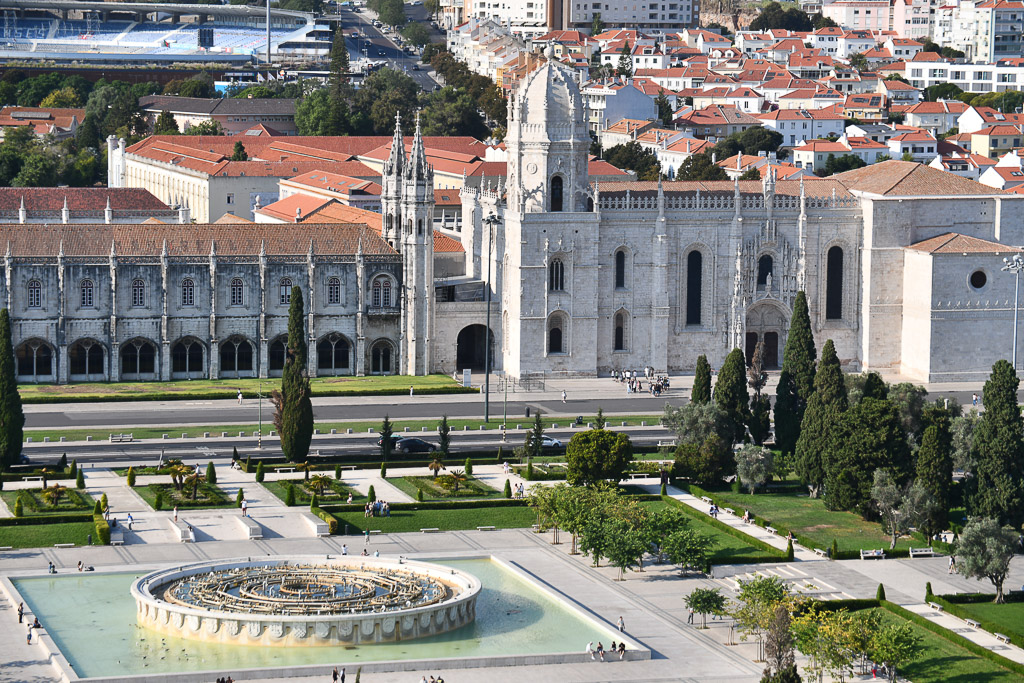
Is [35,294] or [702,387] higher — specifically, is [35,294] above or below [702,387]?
above

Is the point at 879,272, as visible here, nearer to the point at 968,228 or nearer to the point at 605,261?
the point at 968,228

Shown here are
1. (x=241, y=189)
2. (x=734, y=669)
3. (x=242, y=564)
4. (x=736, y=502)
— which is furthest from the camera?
(x=241, y=189)

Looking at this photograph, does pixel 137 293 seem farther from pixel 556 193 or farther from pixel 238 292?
pixel 556 193

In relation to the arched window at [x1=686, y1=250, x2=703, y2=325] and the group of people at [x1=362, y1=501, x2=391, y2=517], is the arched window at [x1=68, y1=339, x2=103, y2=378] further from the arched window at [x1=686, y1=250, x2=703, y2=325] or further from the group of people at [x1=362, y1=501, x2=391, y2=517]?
the group of people at [x1=362, y1=501, x2=391, y2=517]

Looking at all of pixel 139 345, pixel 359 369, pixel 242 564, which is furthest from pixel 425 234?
pixel 242 564

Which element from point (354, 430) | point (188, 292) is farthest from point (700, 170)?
point (354, 430)

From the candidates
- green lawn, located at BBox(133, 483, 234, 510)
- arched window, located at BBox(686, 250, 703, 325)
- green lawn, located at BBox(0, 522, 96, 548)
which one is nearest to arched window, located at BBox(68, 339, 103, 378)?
green lawn, located at BBox(133, 483, 234, 510)
